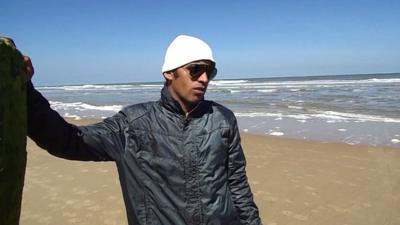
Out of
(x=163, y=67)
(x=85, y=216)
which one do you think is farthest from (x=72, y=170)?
(x=163, y=67)

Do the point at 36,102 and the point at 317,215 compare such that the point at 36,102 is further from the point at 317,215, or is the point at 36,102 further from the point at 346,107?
the point at 346,107

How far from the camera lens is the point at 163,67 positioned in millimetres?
2000

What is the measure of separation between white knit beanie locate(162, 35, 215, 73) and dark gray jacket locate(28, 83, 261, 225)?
20 centimetres

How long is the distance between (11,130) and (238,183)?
1.15 metres

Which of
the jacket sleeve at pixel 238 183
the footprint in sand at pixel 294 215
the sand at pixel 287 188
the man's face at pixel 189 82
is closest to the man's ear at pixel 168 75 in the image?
the man's face at pixel 189 82

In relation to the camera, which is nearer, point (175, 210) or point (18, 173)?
point (18, 173)

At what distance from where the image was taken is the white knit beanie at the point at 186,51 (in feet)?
6.12

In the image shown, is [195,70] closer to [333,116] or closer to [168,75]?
[168,75]

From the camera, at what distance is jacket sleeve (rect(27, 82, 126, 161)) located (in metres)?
1.53

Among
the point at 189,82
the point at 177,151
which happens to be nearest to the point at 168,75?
the point at 189,82

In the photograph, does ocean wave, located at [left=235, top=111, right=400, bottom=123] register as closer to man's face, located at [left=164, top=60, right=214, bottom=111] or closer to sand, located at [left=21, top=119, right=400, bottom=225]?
sand, located at [left=21, top=119, right=400, bottom=225]

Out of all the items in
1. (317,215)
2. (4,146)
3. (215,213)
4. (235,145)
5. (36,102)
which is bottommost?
(317,215)

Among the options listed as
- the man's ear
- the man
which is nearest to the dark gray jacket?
the man

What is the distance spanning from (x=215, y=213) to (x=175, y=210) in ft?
0.65
